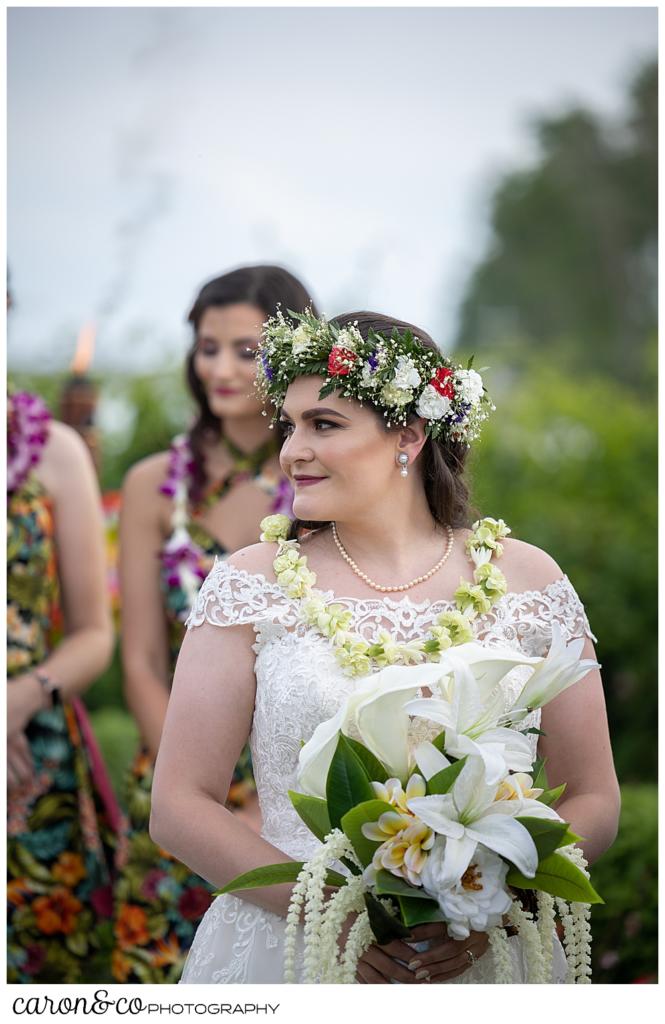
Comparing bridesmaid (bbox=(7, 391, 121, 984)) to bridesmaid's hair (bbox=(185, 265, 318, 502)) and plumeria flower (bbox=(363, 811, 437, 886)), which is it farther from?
plumeria flower (bbox=(363, 811, 437, 886))

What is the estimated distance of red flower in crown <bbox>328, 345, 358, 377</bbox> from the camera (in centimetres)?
266

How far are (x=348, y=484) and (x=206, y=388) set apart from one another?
68.1 inches

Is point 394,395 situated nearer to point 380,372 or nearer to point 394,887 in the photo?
point 380,372

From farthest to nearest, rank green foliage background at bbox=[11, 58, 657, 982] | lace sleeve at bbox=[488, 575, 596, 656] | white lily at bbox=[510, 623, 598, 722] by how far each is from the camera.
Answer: green foliage background at bbox=[11, 58, 657, 982]
lace sleeve at bbox=[488, 575, 596, 656]
white lily at bbox=[510, 623, 598, 722]

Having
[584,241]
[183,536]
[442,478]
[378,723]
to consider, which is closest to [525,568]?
[442,478]

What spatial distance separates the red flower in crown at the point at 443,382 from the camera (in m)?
2.78

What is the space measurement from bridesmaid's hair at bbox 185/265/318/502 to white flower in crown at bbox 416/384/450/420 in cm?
143

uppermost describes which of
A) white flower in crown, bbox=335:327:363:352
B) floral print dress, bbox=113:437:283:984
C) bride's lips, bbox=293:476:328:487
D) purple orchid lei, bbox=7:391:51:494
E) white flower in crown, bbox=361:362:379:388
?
white flower in crown, bbox=335:327:363:352

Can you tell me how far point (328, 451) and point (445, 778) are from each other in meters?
0.87

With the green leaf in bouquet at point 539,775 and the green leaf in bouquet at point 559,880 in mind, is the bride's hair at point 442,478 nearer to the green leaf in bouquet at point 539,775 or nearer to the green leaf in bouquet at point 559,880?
the green leaf in bouquet at point 539,775

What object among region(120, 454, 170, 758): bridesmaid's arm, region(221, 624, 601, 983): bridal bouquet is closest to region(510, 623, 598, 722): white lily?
region(221, 624, 601, 983): bridal bouquet

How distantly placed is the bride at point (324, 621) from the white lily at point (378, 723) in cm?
34

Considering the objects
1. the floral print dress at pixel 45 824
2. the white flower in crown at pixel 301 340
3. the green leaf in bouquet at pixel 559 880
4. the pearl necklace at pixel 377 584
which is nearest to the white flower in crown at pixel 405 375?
the white flower in crown at pixel 301 340
